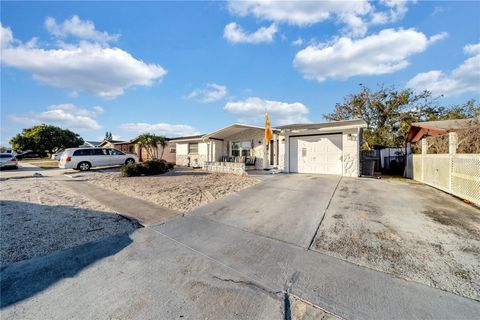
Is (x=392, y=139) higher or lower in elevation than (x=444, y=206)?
higher

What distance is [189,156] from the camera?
65.0 feet

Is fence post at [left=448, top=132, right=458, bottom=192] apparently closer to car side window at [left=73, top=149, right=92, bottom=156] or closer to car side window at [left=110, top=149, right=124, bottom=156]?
car side window at [left=110, top=149, right=124, bottom=156]

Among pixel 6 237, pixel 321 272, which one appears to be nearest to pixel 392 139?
pixel 321 272

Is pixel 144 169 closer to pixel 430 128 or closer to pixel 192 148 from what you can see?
pixel 192 148

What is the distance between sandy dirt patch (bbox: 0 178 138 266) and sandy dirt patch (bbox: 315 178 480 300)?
14.8 ft

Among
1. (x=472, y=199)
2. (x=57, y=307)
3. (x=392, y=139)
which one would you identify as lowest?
(x=57, y=307)

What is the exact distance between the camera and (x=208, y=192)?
7.67 m

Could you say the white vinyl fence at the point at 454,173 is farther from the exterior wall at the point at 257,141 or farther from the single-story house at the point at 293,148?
the exterior wall at the point at 257,141

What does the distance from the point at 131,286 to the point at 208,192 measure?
16.7 ft

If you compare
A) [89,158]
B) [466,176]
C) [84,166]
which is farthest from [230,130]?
[466,176]

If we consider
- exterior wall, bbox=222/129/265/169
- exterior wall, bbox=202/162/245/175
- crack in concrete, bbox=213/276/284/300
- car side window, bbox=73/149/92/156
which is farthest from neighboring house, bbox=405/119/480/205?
car side window, bbox=73/149/92/156

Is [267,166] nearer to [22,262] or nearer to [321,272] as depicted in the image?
[321,272]

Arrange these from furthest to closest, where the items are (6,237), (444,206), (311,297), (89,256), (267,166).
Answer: (267,166), (444,206), (6,237), (89,256), (311,297)

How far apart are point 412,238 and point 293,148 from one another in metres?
9.20
